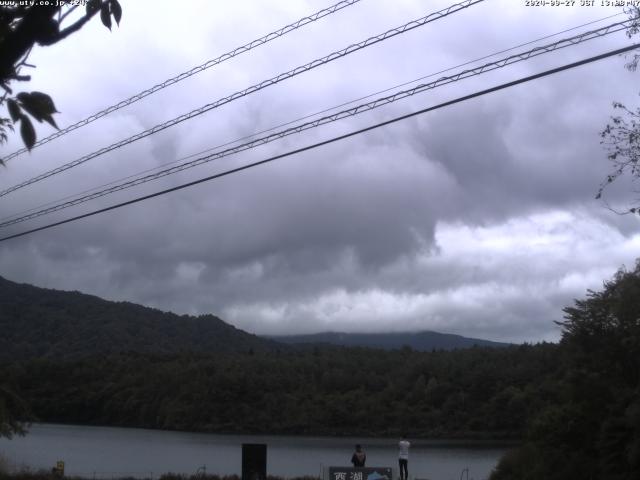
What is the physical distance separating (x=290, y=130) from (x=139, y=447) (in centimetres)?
5188

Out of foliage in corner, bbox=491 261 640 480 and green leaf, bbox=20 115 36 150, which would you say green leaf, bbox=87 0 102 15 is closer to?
green leaf, bbox=20 115 36 150

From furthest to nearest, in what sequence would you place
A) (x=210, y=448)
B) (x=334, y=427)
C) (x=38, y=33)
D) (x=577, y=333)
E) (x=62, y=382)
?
1. (x=62, y=382)
2. (x=334, y=427)
3. (x=210, y=448)
4. (x=577, y=333)
5. (x=38, y=33)

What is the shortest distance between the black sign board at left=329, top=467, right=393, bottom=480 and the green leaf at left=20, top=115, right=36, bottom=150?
17593mm

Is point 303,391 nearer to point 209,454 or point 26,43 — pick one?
point 209,454

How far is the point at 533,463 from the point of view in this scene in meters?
28.3

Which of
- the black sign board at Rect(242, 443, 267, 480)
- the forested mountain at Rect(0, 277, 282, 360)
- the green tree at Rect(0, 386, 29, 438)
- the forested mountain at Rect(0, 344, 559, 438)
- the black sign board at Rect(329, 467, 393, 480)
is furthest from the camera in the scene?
the forested mountain at Rect(0, 277, 282, 360)

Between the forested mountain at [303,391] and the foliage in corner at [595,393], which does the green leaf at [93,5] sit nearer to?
the foliage in corner at [595,393]

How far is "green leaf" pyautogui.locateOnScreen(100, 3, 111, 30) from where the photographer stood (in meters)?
4.19

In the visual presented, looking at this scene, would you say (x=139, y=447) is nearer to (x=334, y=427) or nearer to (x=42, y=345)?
(x=334, y=427)

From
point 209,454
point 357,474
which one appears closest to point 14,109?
point 357,474

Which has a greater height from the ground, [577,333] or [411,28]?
[411,28]

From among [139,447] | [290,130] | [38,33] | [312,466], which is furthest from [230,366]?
[38,33]

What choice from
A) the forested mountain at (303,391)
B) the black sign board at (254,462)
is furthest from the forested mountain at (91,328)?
the black sign board at (254,462)

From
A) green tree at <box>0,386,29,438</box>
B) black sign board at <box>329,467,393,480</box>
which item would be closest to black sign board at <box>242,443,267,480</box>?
black sign board at <box>329,467,393,480</box>
